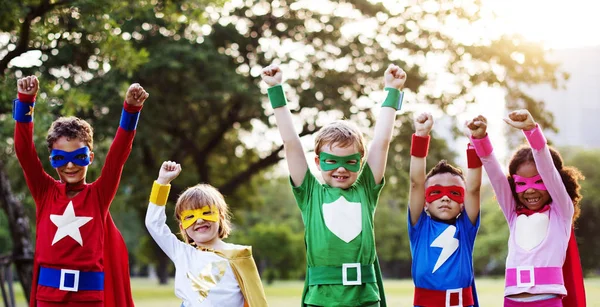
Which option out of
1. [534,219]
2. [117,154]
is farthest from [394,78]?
[117,154]

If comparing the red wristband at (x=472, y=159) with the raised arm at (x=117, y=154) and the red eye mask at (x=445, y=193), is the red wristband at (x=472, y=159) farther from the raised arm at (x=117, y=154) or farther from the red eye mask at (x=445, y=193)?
the raised arm at (x=117, y=154)

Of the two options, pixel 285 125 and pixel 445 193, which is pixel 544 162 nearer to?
pixel 445 193

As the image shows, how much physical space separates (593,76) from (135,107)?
100053mm

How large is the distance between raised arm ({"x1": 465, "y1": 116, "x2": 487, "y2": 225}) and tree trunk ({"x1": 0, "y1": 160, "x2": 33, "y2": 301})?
7.31 meters

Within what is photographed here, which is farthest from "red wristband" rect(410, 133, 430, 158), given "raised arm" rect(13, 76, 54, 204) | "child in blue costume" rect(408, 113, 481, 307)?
"raised arm" rect(13, 76, 54, 204)

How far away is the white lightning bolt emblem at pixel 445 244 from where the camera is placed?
4.69 meters

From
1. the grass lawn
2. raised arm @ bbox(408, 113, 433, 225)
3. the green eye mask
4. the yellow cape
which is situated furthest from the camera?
the grass lawn

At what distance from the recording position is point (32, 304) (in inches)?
177

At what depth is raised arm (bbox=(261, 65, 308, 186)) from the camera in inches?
169

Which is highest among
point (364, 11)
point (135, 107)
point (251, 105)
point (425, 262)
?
point (364, 11)

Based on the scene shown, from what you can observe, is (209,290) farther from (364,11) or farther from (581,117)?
(581,117)

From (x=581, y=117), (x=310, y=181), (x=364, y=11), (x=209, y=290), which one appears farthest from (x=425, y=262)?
(x=581, y=117)

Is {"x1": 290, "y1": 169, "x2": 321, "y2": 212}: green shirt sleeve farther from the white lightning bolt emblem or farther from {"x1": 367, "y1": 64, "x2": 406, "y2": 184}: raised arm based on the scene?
the white lightning bolt emblem

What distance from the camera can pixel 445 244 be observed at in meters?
4.70
